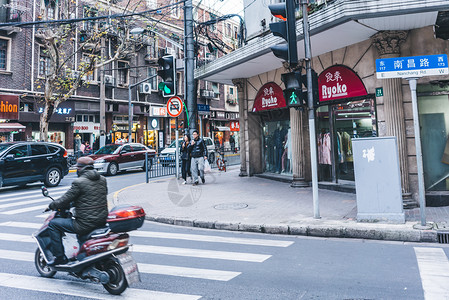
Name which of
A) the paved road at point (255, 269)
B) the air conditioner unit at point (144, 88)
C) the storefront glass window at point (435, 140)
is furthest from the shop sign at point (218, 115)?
the paved road at point (255, 269)

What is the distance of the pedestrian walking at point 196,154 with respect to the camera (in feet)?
39.0

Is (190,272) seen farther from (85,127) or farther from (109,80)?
(109,80)

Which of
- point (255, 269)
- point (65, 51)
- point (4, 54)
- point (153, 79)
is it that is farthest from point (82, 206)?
point (153, 79)

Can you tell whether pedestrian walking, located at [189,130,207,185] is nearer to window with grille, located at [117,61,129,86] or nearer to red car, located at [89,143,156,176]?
red car, located at [89,143,156,176]

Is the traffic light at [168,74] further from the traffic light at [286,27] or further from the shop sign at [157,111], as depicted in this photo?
the shop sign at [157,111]

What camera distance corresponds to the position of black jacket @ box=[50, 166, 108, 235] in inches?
149

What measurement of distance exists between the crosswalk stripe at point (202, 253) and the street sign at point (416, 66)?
4.12m

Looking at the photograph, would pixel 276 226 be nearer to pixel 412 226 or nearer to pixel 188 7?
pixel 412 226

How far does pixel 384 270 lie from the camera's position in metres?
4.18

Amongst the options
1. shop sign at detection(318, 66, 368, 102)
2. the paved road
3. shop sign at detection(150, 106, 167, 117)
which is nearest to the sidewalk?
the paved road

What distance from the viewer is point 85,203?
3.82m

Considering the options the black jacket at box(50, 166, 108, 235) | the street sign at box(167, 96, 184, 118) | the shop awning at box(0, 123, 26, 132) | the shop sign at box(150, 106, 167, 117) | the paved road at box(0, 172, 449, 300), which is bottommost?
the paved road at box(0, 172, 449, 300)

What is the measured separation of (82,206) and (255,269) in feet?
7.50

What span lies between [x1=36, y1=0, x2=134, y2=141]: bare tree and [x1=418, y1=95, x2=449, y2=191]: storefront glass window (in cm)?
1662
